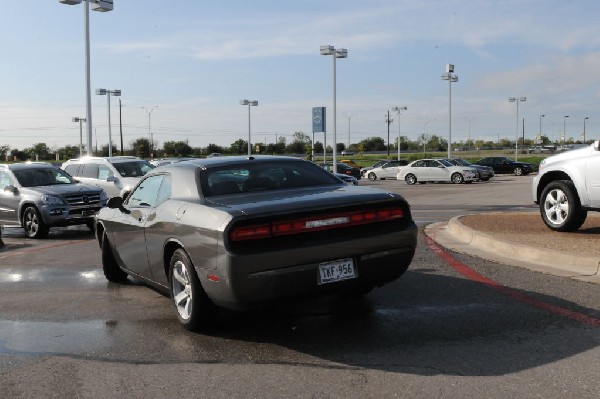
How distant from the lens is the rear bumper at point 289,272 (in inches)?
190

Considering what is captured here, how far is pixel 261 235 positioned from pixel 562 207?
661 centimetres

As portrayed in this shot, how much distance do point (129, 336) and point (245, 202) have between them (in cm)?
152

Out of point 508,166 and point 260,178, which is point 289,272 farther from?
point 508,166

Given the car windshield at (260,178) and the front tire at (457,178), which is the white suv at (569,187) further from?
the front tire at (457,178)

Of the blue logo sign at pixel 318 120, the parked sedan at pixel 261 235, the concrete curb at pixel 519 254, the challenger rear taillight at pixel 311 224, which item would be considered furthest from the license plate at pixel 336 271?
the blue logo sign at pixel 318 120

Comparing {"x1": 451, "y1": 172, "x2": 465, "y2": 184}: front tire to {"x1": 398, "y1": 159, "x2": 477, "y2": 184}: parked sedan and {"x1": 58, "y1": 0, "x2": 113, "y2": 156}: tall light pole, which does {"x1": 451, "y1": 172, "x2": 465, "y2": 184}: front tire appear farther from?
{"x1": 58, "y1": 0, "x2": 113, "y2": 156}: tall light pole

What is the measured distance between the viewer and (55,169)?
15055 millimetres

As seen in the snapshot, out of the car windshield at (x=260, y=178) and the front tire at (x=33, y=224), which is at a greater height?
the car windshield at (x=260, y=178)

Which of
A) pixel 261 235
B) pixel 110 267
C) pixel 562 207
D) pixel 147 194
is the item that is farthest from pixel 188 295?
pixel 562 207

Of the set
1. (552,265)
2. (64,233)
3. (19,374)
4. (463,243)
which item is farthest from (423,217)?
(19,374)

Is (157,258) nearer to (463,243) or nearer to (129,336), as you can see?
(129,336)

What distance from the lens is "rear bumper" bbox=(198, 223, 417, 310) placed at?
4.82m

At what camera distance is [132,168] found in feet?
60.0

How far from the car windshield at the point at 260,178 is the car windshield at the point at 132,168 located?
12507mm
